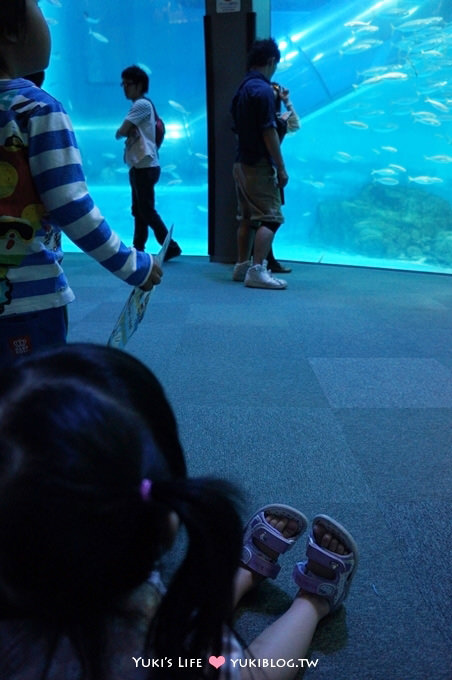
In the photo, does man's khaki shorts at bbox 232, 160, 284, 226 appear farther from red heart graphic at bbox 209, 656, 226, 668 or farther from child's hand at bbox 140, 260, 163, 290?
red heart graphic at bbox 209, 656, 226, 668

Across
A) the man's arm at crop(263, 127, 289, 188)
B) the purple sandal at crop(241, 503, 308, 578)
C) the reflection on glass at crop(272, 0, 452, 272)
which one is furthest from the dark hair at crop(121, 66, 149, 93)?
the reflection on glass at crop(272, 0, 452, 272)

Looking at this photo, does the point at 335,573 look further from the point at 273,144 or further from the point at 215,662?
the point at 273,144

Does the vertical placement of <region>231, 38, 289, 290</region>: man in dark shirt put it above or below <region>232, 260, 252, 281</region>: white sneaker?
above

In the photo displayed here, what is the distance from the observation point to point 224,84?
5.32 m

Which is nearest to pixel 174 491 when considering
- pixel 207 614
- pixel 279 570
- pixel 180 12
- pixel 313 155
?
pixel 207 614

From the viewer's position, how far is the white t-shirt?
16.2ft

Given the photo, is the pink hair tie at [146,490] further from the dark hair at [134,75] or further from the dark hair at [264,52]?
the dark hair at [134,75]

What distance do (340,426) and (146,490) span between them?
151 cm

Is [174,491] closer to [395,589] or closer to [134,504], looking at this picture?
[134,504]

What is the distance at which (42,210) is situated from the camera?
47.8 inches

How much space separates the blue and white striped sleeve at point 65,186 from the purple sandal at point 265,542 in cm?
67

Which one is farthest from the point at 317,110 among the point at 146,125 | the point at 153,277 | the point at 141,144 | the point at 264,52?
the point at 153,277

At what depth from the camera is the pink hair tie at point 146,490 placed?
0.53 m

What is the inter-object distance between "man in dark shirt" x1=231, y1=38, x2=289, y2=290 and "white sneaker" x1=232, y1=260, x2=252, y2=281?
0.16 metres
